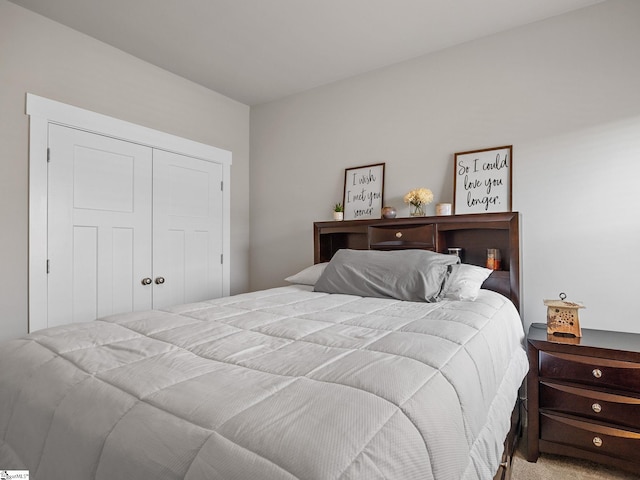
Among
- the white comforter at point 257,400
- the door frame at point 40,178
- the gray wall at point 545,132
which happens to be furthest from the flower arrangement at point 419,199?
the door frame at point 40,178

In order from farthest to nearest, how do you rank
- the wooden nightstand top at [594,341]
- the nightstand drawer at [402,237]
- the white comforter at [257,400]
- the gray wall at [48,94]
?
1. the nightstand drawer at [402,237]
2. the gray wall at [48,94]
3. the wooden nightstand top at [594,341]
4. the white comforter at [257,400]

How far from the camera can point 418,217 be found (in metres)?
2.72

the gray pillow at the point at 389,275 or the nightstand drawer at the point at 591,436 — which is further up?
the gray pillow at the point at 389,275

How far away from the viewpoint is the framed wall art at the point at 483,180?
252 cm

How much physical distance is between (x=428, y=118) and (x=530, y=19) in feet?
2.89

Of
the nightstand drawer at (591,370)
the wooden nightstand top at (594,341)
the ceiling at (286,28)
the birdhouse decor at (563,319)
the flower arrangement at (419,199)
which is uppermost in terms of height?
the ceiling at (286,28)

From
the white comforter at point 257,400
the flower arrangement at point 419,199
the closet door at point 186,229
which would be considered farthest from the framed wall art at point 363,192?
the white comforter at point 257,400

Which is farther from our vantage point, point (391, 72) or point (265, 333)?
point (391, 72)

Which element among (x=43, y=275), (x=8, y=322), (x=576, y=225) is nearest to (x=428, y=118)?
(x=576, y=225)

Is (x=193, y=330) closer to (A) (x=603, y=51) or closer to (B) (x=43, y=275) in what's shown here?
(B) (x=43, y=275)

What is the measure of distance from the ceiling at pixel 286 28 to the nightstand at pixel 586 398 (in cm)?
208

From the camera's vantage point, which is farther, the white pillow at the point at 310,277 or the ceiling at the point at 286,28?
the white pillow at the point at 310,277

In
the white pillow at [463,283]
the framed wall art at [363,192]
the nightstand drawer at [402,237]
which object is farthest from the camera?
the framed wall art at [363,192]

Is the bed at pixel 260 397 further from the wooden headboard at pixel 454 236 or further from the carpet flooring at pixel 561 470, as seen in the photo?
the wooden headboard at pixel 454 236
